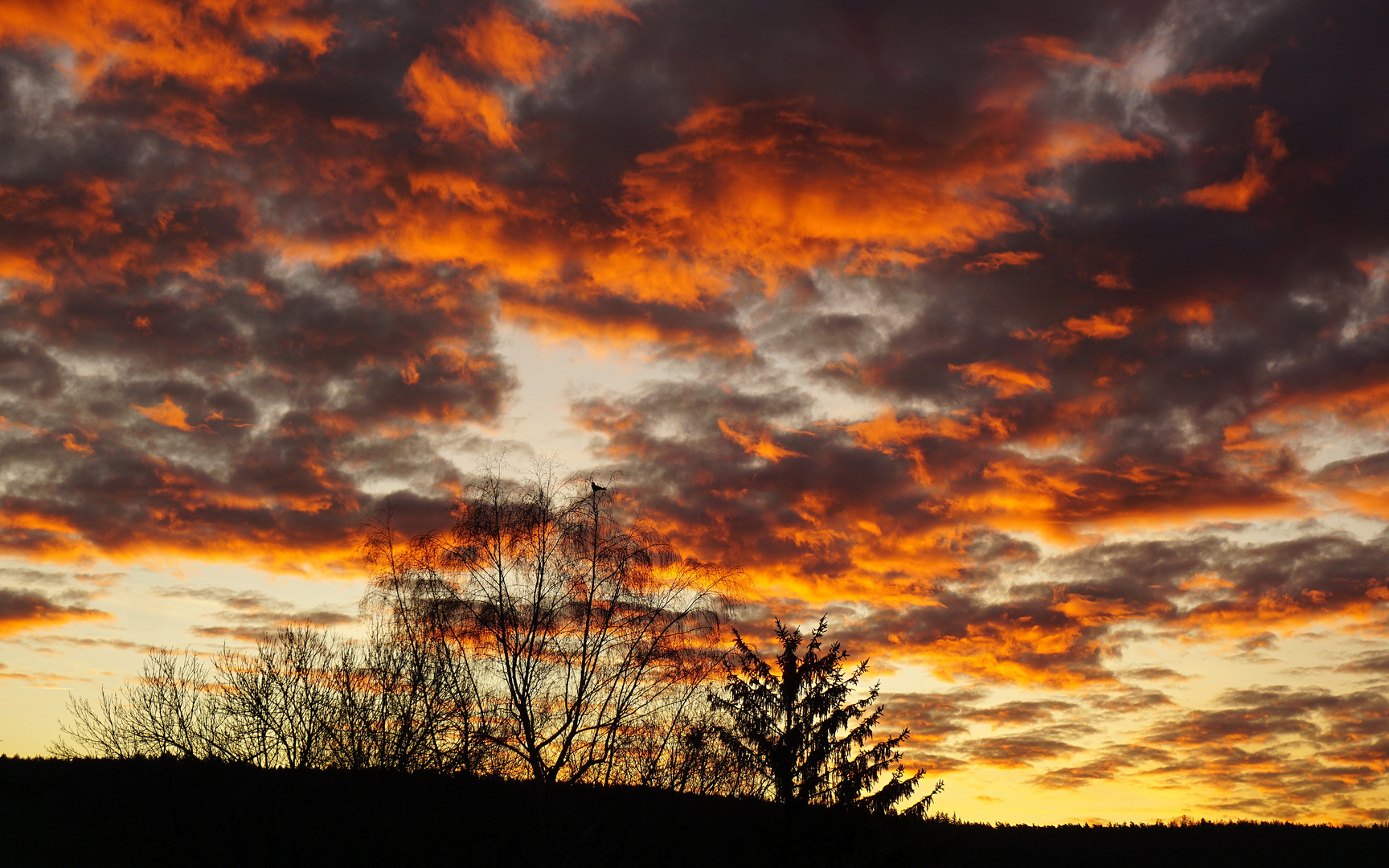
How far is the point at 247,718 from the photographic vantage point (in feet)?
113

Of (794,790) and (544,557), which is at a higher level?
(544,557)

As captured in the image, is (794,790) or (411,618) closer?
(411,618)

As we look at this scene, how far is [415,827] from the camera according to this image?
30516 millimetres

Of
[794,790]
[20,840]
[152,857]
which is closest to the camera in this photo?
[152,857]

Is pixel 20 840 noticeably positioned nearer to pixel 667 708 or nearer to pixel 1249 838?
pixel 667 708

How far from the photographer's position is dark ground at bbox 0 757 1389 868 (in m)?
29.3

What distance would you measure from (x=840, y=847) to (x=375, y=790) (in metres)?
17.3

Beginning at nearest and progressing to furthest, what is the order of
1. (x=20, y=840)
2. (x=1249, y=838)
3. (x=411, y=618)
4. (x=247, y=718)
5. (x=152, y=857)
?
(x=411, y=618), (x=152, y=857), (x=247, y=718), (x=20, y=840), (x=1249, y=838)

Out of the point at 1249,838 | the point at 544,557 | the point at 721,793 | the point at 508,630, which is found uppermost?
the point at 544,557

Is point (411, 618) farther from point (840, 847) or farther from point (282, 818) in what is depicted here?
point (840, 847)

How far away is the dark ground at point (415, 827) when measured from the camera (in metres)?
29.3

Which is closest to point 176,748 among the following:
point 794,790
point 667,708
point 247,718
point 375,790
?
point 247,718

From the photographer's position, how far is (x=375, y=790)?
3047 cm

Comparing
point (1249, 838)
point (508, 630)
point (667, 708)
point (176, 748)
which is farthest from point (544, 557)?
point (1249, 838)
